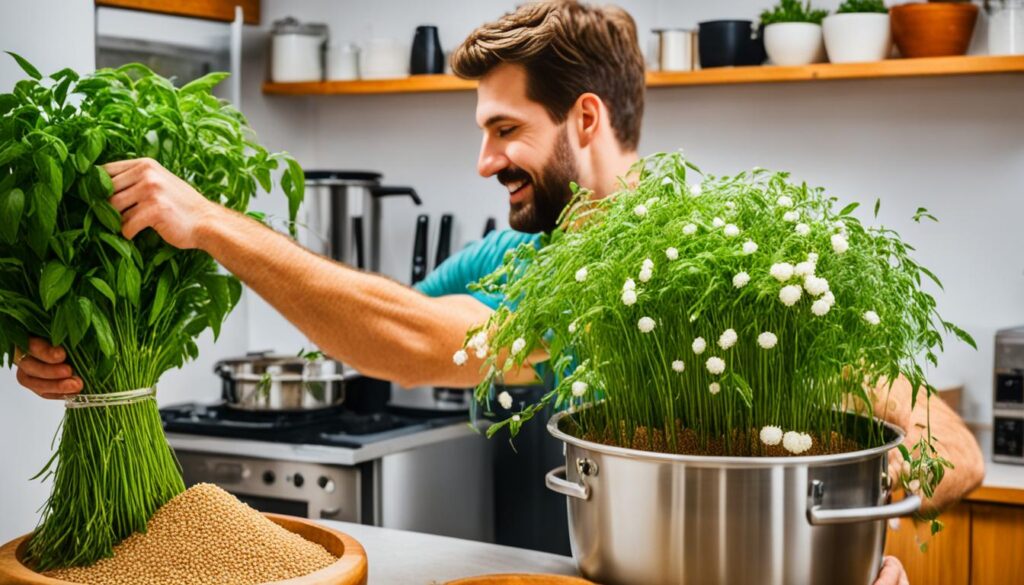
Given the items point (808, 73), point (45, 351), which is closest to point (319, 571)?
point (45, 351)

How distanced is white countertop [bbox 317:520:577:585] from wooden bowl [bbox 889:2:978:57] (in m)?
2.13

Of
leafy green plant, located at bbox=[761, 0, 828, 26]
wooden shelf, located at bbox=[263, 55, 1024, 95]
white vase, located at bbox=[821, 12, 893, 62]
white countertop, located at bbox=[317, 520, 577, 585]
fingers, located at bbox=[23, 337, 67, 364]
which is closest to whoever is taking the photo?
fingers, located at bbox=[23, 337, 67, 364]

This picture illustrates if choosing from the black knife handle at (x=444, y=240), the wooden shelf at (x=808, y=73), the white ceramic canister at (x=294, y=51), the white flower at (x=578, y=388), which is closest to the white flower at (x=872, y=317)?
the white flower at (x=578, y=388)

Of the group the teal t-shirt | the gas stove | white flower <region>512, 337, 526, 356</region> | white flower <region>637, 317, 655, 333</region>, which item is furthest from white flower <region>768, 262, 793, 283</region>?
the gas stove

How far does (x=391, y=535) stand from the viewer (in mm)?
1602

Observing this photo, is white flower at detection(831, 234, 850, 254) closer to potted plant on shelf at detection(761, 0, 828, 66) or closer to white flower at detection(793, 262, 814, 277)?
white flower at detection(793, 262, 814, 277)

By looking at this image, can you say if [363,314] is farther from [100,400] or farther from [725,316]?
[725,316]

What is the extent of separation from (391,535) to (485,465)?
1866mm

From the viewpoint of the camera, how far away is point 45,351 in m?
1.27

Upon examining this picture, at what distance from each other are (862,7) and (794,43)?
0.20 m

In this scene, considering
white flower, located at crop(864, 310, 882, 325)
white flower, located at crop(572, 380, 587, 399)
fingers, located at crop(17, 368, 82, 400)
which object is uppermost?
white flower, located at crop(864, 310, 882, 325)

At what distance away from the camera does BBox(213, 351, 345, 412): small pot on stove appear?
3.23 m

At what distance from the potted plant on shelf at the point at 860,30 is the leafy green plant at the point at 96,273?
2.20 m

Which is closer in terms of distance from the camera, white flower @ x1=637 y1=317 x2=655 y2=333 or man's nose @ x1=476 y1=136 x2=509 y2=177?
white flower @ x1=637 y1=317 x2=655 y2=333
